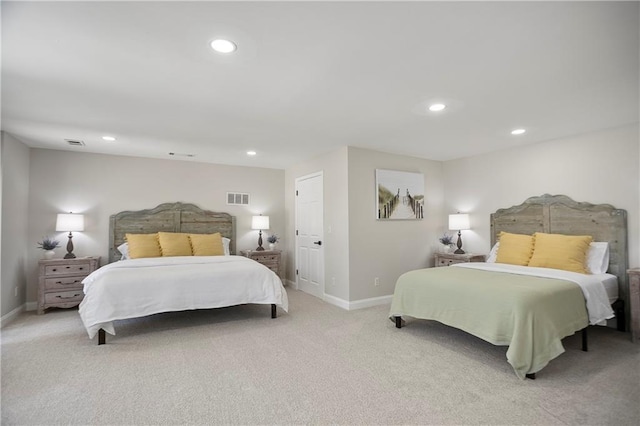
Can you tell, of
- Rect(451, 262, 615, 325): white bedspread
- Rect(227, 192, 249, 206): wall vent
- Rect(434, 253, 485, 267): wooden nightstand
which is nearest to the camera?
Rect(451, 262, 615, 325): white bedspread

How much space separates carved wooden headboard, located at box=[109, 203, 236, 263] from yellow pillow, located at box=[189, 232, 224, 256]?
1.62 feet

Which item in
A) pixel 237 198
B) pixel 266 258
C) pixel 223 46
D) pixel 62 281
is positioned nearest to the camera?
pixel 223 46

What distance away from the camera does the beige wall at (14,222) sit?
3865 millimetres

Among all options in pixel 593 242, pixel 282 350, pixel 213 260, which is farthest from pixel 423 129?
pixel 213 260

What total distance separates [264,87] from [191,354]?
2.42 m

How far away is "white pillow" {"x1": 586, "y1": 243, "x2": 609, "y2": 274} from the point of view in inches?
141

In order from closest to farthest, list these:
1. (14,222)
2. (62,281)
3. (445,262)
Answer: (14,222) < (62,281) < (445,262)

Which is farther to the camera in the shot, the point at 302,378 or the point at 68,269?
the point at 68,269

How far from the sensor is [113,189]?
5070 mm

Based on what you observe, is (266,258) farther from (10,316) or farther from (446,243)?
(10,316)

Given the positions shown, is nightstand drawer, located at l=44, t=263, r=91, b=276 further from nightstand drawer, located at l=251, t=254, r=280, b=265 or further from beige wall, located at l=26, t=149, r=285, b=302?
nightstand drawer, located at l=251, t=254, r=280, b=265

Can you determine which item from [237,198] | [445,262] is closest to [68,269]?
[237,198]

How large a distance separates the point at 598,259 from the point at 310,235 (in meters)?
3.74

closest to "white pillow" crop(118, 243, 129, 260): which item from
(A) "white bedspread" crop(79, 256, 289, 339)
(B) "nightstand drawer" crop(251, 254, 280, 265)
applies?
(A) "white bedspread" crop(79, 256, 289, 339)
